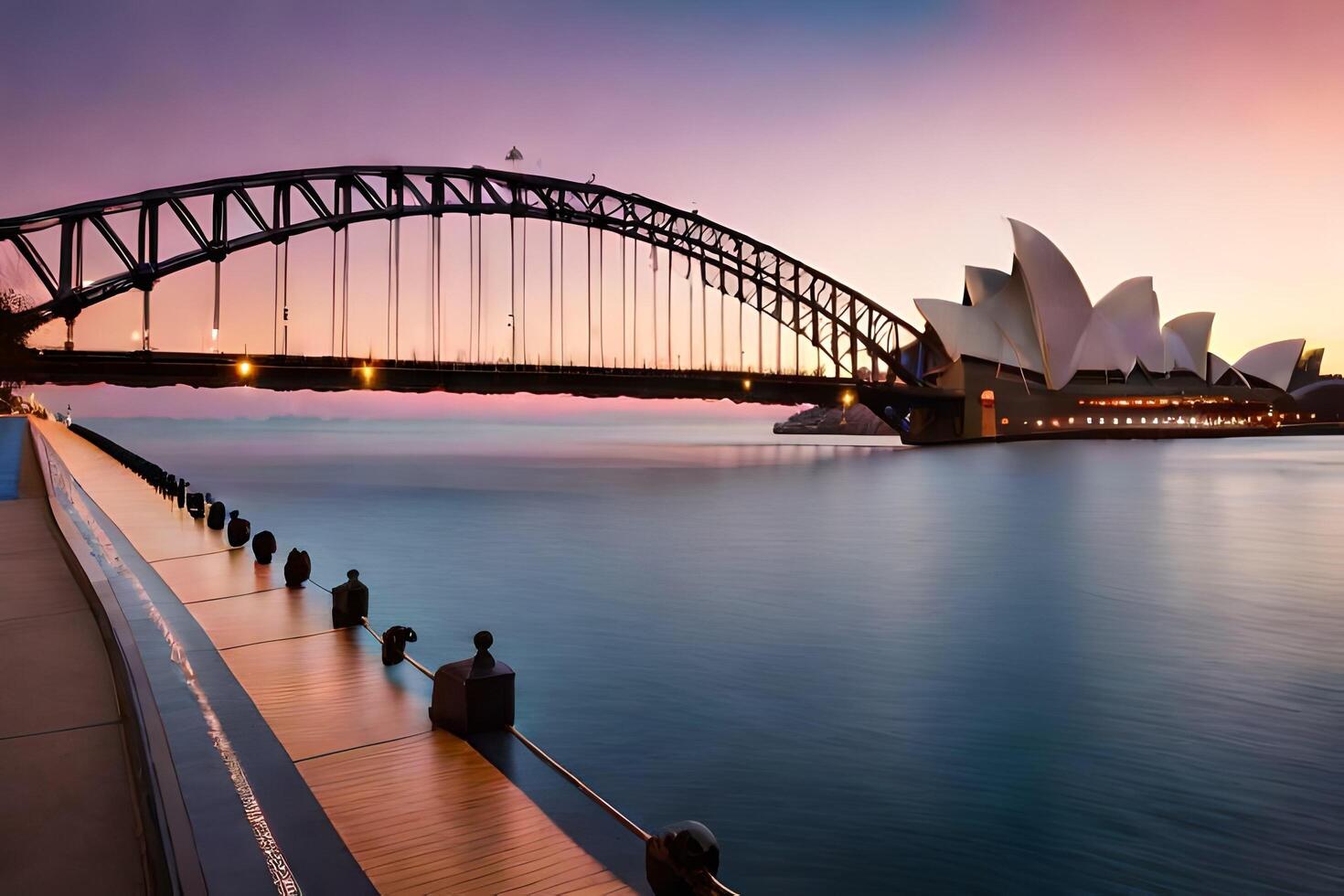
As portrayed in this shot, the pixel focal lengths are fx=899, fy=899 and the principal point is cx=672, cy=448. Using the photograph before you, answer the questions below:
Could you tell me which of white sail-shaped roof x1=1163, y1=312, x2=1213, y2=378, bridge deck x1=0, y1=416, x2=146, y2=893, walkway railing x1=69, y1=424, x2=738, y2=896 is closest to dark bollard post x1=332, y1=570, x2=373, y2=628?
walkway railing x1=69, y1=424, x2=738, y2=896

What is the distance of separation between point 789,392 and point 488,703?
86.0 metres

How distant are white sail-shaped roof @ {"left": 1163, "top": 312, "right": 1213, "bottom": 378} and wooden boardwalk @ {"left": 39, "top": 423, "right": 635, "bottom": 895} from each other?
455ft

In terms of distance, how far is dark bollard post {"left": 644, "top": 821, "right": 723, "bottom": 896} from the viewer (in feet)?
14.8

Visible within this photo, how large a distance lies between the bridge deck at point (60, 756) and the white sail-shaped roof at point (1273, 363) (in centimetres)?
16327

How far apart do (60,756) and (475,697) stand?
2778mm

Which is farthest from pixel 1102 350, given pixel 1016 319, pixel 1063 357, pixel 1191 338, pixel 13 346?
pixel 13 346

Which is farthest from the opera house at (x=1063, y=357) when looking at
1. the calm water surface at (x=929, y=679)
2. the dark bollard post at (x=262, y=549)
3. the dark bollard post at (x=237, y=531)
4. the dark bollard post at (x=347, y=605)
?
the dark bollard post at (x=347, y=605)

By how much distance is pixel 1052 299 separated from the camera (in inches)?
4213

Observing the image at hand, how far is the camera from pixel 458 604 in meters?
19.7

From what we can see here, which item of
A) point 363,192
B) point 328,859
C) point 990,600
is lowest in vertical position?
point 990,600

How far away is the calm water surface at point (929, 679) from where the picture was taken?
7688 millimetres

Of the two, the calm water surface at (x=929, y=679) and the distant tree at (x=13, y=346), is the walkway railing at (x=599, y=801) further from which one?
the distant tree at (x=13, y=346)

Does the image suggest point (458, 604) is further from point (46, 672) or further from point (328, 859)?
point (328, 859)

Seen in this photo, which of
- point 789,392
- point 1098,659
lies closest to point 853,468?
point 789,392
